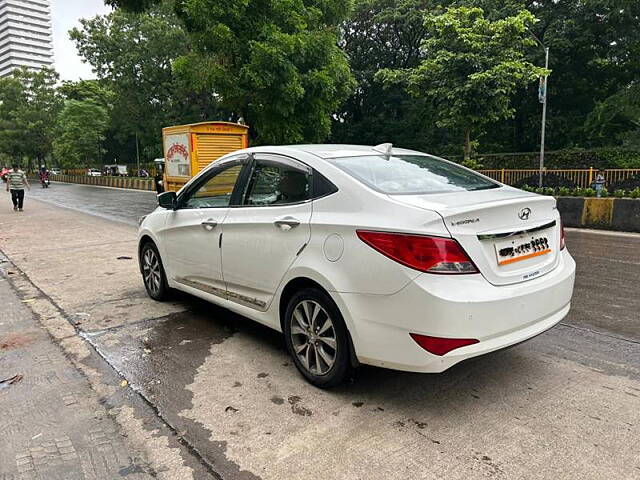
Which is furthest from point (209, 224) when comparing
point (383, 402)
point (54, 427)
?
point (383, 402)

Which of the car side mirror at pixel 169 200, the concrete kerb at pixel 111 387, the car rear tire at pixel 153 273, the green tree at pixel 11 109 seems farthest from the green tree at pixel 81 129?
the car side mirror at pixel 169 200

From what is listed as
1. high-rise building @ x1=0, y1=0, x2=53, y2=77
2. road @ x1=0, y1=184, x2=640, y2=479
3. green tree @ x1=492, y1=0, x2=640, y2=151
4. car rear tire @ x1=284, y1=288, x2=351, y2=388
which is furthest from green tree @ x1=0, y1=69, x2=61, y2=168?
high-rise building @ x1=0, y1=0, x2=53, y2=77

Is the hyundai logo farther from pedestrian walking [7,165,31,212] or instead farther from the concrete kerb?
pedestrian walking [7,165,31,212]

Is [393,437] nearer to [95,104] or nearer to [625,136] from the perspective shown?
[625,136]

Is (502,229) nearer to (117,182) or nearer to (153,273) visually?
(153,273)

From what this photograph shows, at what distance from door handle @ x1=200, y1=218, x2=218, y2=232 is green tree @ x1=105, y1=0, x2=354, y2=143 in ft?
43.8

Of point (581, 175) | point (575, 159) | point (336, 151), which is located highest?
point (575, 159)

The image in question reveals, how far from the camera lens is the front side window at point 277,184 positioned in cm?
356

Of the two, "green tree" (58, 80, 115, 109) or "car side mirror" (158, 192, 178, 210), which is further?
"green tree" (58, 80, 115, 109)

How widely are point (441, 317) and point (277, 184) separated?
1655 millimetres

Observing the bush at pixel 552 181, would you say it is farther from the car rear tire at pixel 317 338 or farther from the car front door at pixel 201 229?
the car rear tire at pixel 317 338

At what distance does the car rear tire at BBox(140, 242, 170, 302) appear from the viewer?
5.31 meters

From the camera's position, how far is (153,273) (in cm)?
547

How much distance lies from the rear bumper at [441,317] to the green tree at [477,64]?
63.3ft
